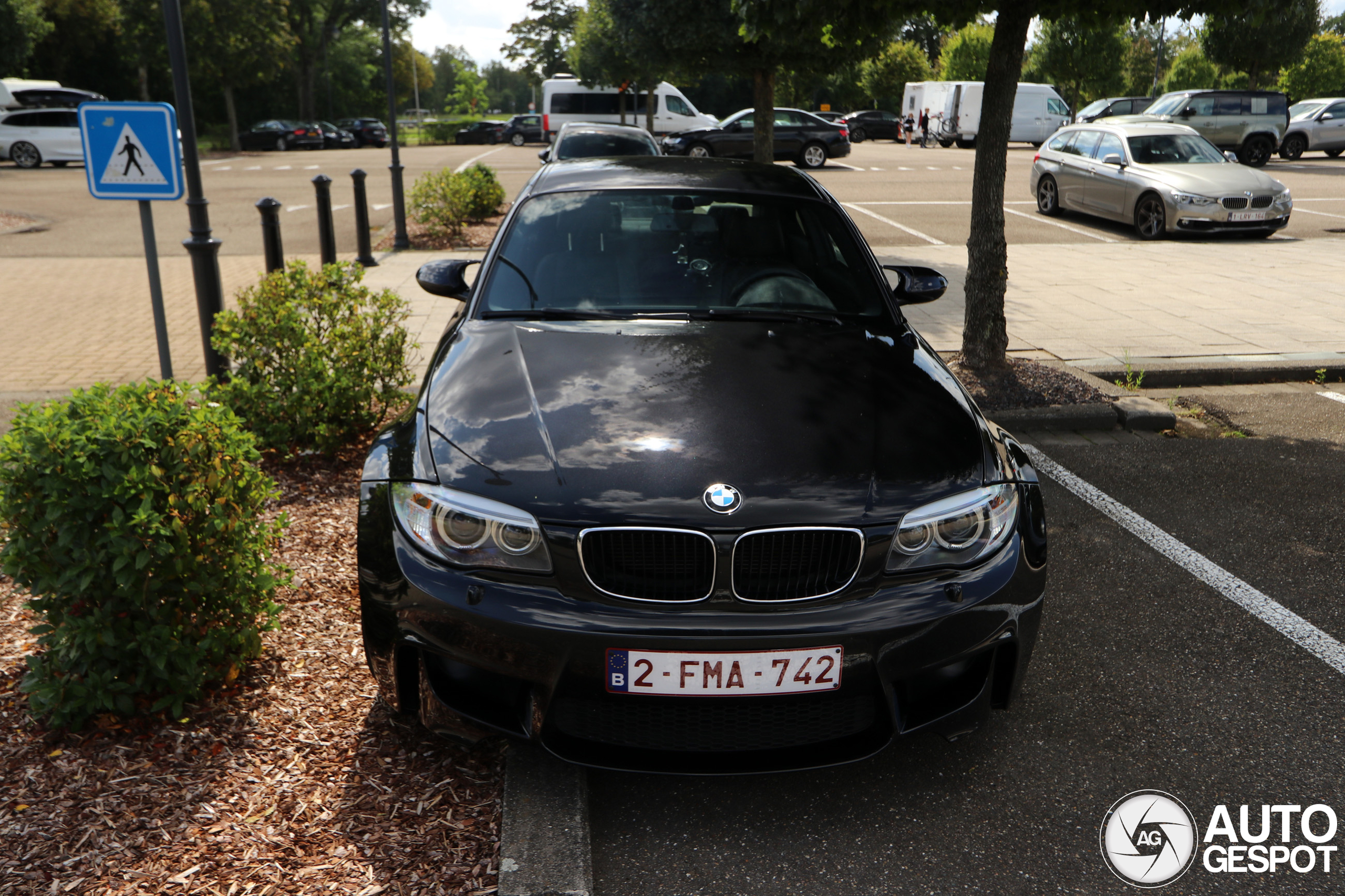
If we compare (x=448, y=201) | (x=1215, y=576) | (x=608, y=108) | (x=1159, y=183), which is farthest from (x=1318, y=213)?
(x=608, y=108)

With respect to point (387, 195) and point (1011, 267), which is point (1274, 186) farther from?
point (387, 195)

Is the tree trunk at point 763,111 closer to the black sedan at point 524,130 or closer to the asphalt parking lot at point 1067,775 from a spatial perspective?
the asphalt parking lot at point 1067,775

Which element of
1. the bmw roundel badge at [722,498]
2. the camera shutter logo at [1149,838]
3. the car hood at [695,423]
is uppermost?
the car hood at [695,423]

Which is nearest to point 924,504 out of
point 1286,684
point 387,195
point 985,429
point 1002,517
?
point 1002,517

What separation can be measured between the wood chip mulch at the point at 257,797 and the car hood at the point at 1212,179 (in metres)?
14.0

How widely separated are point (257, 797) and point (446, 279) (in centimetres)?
221

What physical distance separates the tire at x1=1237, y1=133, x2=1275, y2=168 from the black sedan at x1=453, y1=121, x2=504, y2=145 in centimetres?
3531

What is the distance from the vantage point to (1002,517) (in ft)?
9.04

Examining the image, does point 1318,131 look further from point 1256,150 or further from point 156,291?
point 156,291

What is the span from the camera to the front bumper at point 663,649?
241cm

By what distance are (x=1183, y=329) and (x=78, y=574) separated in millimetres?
8321

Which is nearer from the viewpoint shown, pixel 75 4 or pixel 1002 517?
pixel 1002 517

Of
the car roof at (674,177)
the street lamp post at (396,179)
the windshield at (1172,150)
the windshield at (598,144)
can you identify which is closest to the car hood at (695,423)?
the car roof at (674,177)

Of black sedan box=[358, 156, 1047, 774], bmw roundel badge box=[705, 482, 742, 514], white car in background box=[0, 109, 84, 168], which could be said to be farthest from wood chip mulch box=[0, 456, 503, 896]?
white car in background box=[0, 109, 84, 168]
